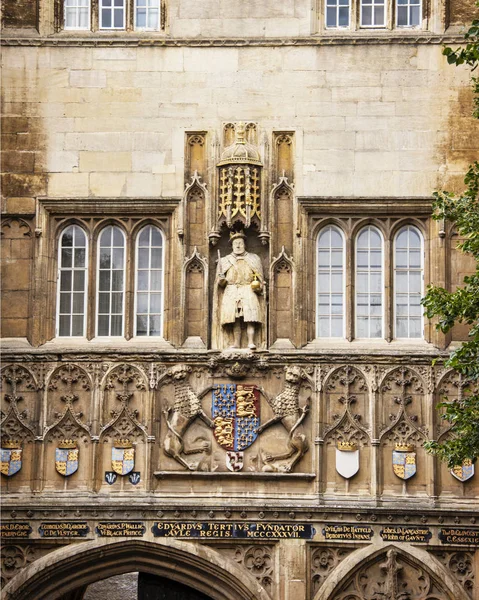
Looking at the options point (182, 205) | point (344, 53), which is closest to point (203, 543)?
point (182, 205)

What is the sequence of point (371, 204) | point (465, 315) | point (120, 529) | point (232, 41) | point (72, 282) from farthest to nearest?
point (232, 41)
point (72, 282)
point (371, 204)
point (120, 529)
point (465, 315)

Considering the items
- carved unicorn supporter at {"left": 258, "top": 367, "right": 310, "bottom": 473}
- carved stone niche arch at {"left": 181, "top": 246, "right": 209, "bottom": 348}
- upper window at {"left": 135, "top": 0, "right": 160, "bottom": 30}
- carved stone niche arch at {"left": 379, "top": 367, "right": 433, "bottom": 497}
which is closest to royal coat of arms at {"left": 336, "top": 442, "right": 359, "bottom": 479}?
carved stone niche arch at {"left": 379, "top": 367, "right": 433, "bottom": 497}

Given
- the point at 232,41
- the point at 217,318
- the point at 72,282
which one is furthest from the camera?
the point at 232,41

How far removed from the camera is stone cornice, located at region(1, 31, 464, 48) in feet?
73.8

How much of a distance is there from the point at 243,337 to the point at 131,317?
1.60 metres

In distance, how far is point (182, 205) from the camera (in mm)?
22266

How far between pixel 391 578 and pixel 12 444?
541cm

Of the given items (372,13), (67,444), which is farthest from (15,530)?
(372,13)

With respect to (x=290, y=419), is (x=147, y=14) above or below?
above

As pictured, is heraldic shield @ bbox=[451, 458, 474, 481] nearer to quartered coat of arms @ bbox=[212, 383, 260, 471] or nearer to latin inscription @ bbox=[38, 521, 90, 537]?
quartered coat of arms @ bbox=[212, 383, 260, 471]

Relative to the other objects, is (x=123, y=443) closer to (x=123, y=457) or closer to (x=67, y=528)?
(x=123, y=457)

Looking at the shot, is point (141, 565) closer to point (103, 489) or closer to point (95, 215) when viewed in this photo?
point (103, 489)

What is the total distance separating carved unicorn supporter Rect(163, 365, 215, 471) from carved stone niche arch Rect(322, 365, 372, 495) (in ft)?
5.25

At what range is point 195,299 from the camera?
2208cm
